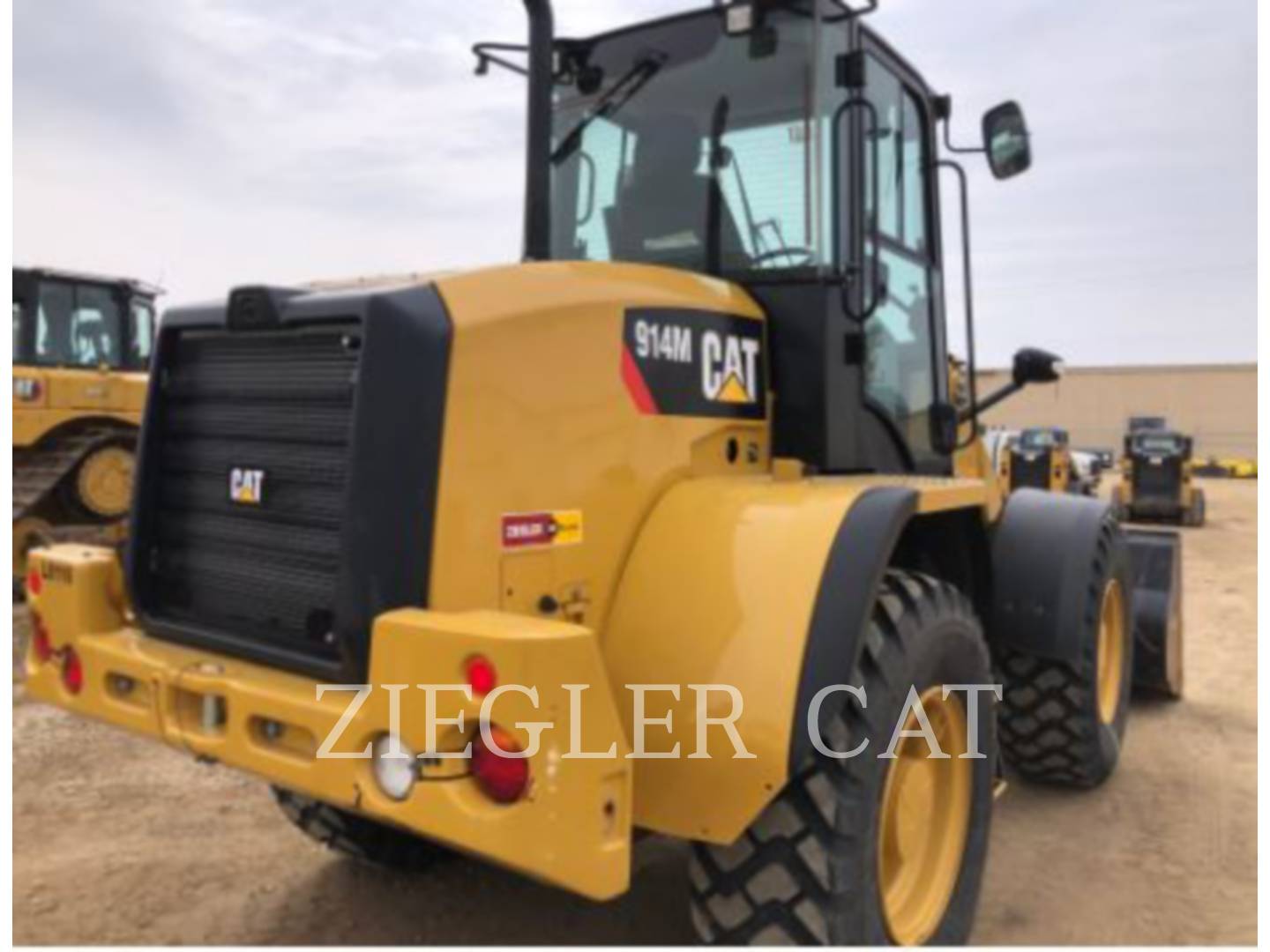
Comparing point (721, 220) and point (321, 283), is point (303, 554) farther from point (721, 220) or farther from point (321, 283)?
point (721, 220)

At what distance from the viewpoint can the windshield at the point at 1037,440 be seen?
63.3 feet

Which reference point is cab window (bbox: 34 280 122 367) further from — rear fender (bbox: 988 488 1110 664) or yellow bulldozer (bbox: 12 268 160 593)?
rear fender (bbox: 988 488 1110 664)

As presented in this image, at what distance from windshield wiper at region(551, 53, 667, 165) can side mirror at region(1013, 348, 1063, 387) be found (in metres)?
1.70

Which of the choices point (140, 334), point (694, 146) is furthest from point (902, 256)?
point (140, 334)

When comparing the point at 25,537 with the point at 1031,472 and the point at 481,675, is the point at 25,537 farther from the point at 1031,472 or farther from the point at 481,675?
the point at 1031,472

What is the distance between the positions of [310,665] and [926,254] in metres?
2.88

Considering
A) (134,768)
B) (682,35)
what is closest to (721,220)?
(682,35)

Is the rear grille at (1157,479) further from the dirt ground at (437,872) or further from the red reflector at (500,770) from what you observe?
the red reflector at (500,770)

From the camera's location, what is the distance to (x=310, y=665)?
2.67 m

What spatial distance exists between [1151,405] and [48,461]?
4973cm

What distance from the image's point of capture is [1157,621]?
5742 millimetres

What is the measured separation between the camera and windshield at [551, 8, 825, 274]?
3.52 m

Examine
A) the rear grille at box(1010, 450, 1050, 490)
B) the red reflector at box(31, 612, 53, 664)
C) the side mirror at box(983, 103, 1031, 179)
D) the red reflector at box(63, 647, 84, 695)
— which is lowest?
the red reflector at box(63, 647, 84, 695)

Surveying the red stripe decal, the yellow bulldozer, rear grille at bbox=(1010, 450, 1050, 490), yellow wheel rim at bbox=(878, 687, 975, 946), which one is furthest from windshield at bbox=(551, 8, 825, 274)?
rear grille at bbox=(1010, 450, 1050, 490)
